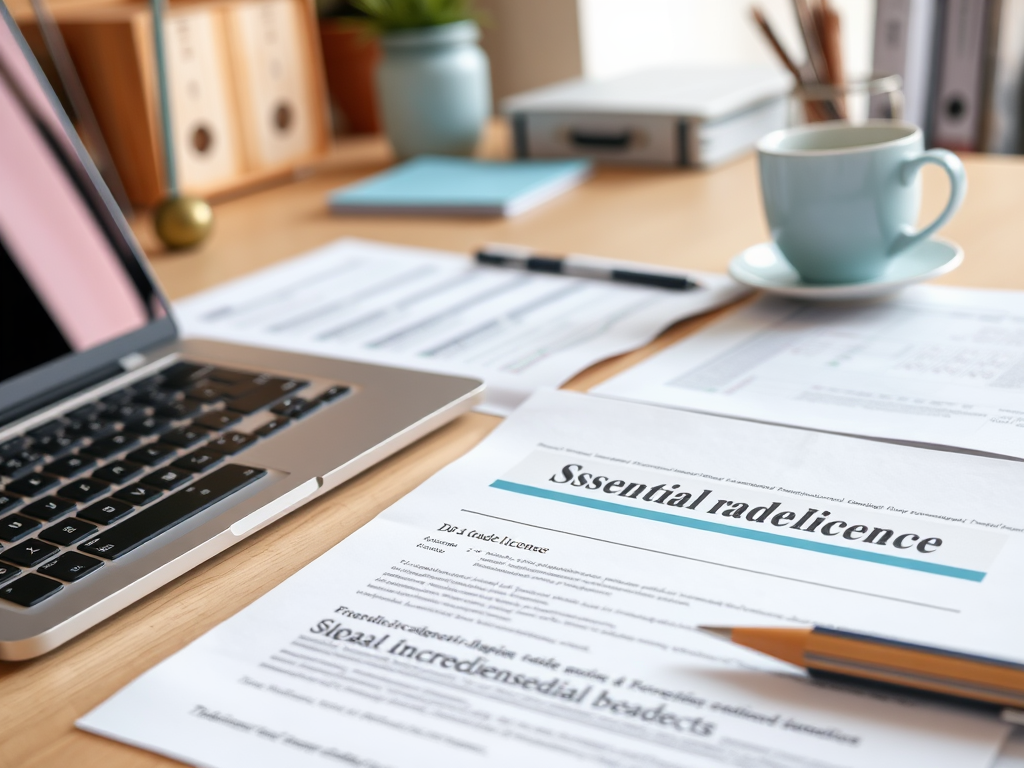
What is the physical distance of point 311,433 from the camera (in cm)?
59

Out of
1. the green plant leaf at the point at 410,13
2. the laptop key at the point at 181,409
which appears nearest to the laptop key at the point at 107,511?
the laptop key at the point at 181,409

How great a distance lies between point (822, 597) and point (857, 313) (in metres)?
0.37

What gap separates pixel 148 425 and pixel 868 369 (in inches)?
16.8

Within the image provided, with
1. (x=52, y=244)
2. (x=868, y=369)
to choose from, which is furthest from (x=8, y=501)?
(x=868, y=369)

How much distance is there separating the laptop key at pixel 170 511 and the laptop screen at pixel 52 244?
206mm

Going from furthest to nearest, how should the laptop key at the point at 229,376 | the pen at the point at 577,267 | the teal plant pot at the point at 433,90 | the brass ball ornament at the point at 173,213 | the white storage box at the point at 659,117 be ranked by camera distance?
the teal plant pot at the point at 433,90
the white storage box at the point at 659,117
the brass ball ornament at the point at 173,213
the pen at the point at 577,267
the laptop key at the point at 229,376

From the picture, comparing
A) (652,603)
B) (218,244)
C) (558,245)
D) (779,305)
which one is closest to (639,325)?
(779,305)

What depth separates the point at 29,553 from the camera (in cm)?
48

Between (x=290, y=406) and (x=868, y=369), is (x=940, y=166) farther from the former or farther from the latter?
(x=290, y=406)

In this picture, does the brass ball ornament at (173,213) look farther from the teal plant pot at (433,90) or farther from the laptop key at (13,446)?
the laptop key at (13,446)

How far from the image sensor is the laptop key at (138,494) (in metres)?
0.52

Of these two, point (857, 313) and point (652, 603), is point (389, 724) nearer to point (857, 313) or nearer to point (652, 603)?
point (652, 603)

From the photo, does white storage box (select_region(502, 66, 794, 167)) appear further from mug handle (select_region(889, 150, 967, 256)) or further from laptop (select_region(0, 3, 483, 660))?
laptop (select_region(0, 3, 483, 660))

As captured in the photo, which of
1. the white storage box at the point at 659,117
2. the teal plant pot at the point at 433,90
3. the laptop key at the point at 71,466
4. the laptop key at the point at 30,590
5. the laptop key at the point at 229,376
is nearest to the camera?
the laptop key at the point at 30,590
